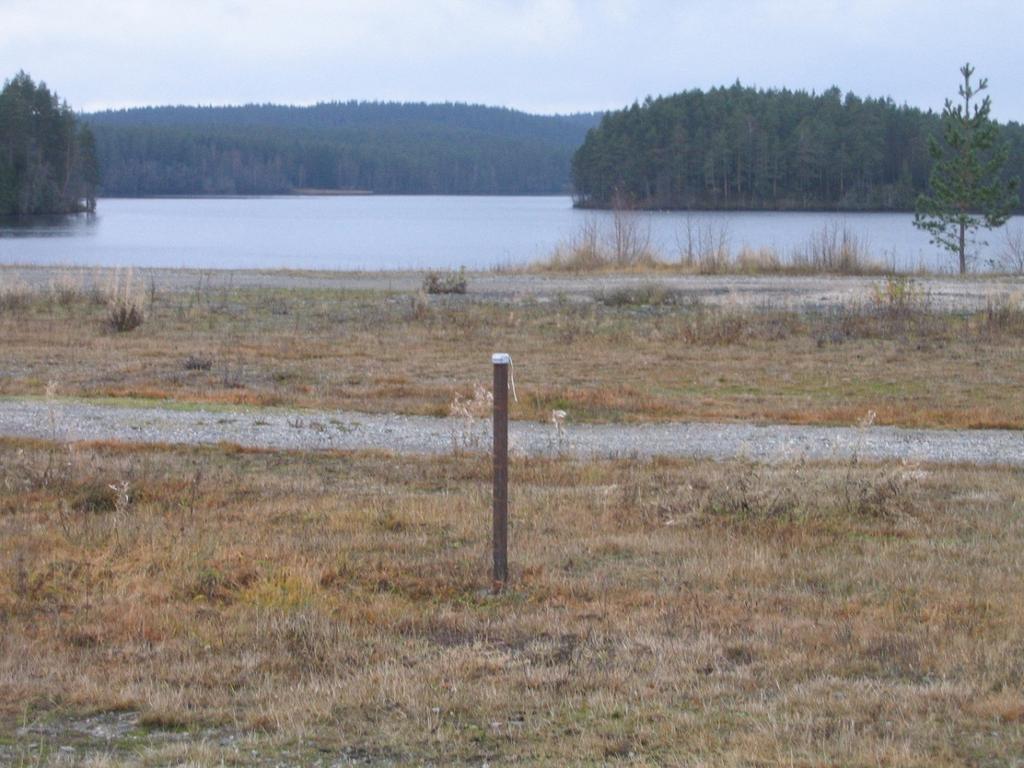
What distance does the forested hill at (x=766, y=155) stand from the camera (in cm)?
10119

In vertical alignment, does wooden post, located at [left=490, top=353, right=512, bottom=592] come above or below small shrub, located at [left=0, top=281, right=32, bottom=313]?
below

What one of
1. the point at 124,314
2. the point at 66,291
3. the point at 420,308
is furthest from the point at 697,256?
the point at 124,314

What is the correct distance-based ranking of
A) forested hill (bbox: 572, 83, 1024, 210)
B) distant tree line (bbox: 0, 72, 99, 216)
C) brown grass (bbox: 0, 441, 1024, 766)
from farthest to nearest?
forested hill (bbox: 572, 83, 1024, 210)
distant tree line (bbox: 0, 72, 99, 216)
brown grass (bbox: 0, 441, 1024, 766)

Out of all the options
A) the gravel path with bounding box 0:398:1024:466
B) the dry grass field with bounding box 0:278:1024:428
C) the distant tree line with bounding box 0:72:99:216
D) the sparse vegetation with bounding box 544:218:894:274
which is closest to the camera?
the gravel path with bounding box 0:398:1024:466

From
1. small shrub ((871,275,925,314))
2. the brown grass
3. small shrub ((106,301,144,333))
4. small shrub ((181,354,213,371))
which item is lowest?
the brown grass

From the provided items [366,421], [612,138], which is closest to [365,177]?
[612,138]

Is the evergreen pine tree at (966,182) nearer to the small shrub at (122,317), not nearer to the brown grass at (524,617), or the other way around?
the small shrub at (122,317)

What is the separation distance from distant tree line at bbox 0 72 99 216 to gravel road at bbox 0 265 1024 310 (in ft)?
206

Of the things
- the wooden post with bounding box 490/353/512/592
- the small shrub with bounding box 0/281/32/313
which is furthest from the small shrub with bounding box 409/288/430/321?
the wooden post with bounding box 490/353/512/592

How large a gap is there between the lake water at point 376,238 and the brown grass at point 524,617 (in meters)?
31.7

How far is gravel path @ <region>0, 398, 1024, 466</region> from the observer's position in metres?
11.3

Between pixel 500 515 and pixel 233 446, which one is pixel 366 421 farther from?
pixel 500 515

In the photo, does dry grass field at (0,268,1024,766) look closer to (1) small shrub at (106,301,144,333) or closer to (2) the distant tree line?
(1) small shrub at (106,301,144,333)

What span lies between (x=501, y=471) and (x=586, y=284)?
26.5 m
